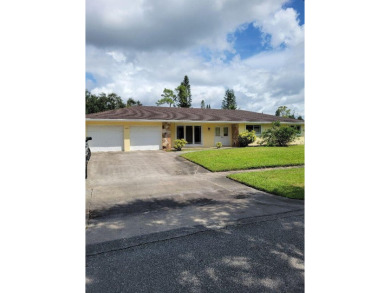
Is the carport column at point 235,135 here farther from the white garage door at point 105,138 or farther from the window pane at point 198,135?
the white garage door at point 105,138

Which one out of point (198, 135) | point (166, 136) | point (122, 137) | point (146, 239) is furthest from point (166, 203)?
point (198, 135)

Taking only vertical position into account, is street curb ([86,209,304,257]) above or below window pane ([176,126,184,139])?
below

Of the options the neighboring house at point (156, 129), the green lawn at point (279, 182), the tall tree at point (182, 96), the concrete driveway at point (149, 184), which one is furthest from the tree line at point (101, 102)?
the green lawn at point (279, 182)

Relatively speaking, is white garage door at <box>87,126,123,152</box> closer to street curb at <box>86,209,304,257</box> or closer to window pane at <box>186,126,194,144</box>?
window pane at <box>186,126,194,144</box>

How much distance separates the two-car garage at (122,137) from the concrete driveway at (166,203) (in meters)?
8.23

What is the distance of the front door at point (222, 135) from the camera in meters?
23.1

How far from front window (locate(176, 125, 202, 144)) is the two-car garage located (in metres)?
2.42

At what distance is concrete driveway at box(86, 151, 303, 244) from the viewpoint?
4711 millimetres

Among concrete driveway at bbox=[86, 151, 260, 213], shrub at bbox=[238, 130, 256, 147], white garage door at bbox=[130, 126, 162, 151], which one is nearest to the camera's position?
concrete driveway at bbox=[86, 151, 260, 213]

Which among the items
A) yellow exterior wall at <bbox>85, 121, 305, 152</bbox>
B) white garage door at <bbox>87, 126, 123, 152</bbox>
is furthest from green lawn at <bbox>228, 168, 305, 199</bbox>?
white garage door at <bbox>87, 126, 123, 152</bbox>

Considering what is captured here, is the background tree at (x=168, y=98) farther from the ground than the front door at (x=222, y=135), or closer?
farther from the ground
